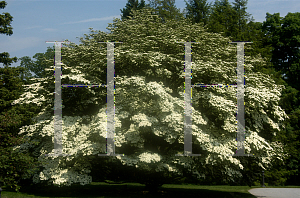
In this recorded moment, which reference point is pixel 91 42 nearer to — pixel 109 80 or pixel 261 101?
pixel 109 80

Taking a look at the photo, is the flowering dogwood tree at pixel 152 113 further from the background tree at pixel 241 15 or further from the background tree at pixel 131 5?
the background tree at pixel 131 5

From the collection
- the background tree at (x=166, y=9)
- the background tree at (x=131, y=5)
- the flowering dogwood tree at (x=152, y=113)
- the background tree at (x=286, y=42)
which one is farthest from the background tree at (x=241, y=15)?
the flowering dogwood tree at (x=152, y=113)

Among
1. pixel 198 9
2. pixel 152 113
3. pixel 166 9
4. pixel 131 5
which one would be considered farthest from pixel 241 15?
pixel 152 113

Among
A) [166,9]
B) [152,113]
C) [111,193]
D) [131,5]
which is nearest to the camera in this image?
[152,113]

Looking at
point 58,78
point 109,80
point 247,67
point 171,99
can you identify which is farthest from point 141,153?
point 247,67

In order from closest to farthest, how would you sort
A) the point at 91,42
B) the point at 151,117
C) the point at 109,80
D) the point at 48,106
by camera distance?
the point at 151,117 → the point at 109,80 → the point at 48,106 → the point at 91,42

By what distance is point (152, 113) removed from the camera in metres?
13.5

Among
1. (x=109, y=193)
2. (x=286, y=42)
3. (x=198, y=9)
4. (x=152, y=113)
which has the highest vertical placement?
(x=198, y=9)

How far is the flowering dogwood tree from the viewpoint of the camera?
1290 cm

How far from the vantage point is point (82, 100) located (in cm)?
1504

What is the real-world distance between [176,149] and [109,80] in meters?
4.68

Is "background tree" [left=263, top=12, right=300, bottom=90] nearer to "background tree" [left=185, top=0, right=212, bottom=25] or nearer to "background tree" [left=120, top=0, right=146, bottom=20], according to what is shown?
"background tree" [left=185, top=0, right=212, bottom=25]

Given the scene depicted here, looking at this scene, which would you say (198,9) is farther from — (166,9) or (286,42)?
(286,42)

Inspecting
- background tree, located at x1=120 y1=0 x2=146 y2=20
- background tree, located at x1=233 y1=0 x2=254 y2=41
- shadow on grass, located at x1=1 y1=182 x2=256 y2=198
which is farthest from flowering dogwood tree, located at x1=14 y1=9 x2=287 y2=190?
background tree, located at x1=120 y1=0 x2=146 y2=20
